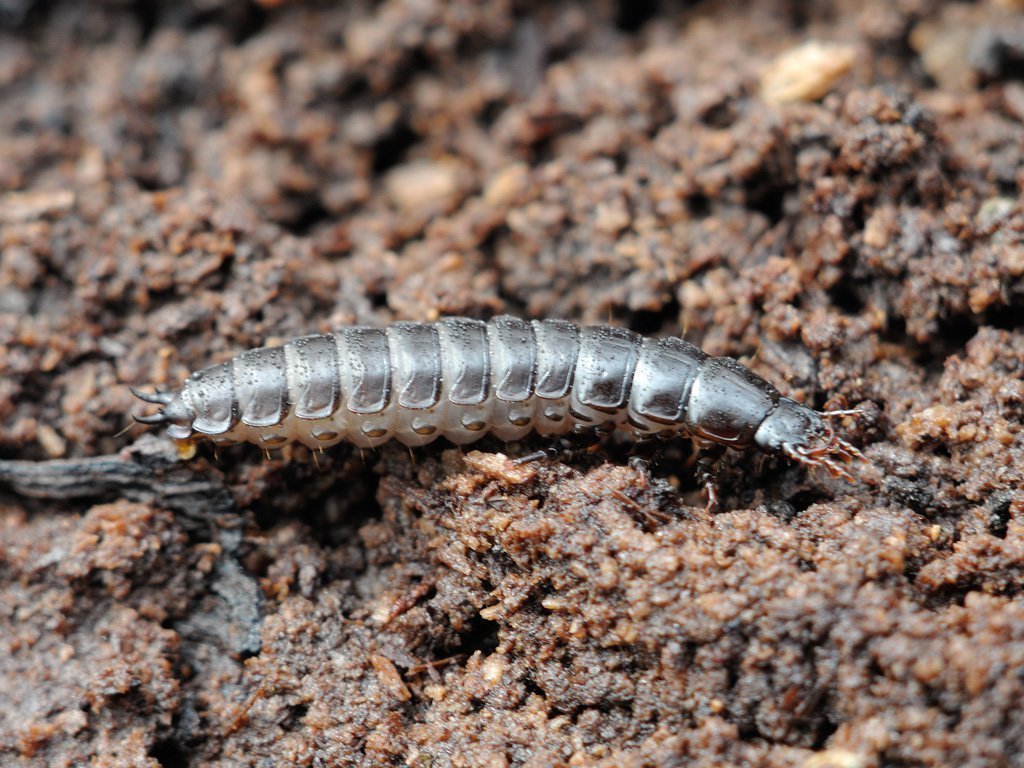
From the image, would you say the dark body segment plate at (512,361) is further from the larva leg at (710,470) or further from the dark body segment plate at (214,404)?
the dark body segment plate at (214,404)

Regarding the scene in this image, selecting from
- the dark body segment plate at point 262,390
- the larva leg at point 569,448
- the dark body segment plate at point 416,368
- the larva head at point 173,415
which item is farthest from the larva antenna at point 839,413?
the larva head at point 173,415

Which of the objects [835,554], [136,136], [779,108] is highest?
[779,108]

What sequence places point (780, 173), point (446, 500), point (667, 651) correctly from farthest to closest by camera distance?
point (780, 173) → point (446, 500) → point (667, 651)

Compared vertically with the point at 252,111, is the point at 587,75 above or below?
above

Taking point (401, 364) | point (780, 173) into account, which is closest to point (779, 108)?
point (780, 173)

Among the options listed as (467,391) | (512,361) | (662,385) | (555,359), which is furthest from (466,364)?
(662,385)

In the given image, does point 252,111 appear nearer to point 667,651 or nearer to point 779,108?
point 779,108

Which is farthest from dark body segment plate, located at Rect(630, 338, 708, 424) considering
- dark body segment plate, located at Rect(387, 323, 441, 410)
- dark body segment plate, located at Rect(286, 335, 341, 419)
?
dark body segment plate, located at Rect(286, 335, 341, 419)

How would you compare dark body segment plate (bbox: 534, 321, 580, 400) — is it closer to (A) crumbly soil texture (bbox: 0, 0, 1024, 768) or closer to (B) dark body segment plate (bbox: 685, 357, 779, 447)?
(A) crumbly soil texture (bbox: 0, 0, 1024, 768)
